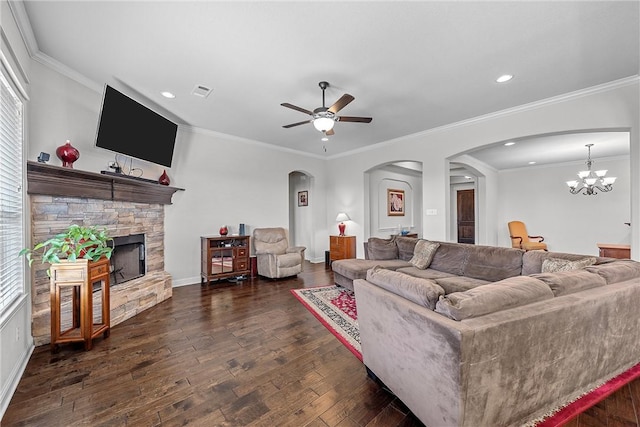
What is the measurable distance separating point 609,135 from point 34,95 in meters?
8.36

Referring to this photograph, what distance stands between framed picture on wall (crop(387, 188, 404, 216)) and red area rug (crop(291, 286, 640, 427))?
419 centimetres

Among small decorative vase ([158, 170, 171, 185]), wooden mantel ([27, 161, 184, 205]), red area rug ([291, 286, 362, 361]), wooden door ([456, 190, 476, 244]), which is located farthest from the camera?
wooden door ([456, 190, 476, 244])

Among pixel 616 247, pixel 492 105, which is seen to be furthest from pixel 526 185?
pixel 492 105

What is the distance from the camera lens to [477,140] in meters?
4.38

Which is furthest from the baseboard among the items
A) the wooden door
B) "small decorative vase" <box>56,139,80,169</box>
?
the wooden door

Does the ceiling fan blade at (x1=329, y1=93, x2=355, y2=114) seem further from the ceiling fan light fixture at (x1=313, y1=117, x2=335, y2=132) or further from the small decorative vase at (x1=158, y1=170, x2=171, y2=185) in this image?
the small decorative vase at (x1=158, y1=170, x2=171, y2=185)

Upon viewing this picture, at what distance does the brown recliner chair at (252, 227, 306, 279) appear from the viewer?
A: 16.6 ft

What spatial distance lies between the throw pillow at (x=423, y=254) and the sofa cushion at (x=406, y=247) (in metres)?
0.22

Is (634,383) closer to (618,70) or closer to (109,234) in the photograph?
(618,70)

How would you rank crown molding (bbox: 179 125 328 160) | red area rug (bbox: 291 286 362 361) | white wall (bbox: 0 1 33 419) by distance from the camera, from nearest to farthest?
1. white wall (bbox: 0 1 33 419)
2. red area rug (bbox: 291 286 362 361)
3. crown molding (bbox: 179 125 328 160)

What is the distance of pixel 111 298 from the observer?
3.04 m

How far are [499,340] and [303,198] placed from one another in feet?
21.0

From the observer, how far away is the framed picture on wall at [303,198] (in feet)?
24.0

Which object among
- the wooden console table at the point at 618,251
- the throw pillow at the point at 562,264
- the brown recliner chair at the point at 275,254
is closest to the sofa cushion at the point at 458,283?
the throw pillow at the point at 562,264
